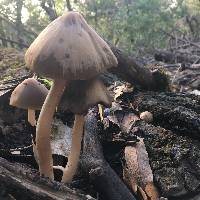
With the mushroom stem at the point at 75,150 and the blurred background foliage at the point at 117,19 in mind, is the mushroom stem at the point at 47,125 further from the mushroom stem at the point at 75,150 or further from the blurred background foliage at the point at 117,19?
the blurred background foliage at the point at 117,19

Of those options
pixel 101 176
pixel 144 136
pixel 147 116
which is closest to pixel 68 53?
pixel 101 176

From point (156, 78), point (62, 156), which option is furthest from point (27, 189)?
point (156, 78)

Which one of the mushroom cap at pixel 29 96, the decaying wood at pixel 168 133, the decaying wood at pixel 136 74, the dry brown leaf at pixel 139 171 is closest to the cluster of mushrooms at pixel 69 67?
the mushroom cap at pixel 29 96

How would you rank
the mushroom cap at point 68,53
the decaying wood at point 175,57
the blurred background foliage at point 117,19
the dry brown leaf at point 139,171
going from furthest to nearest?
the blurred background foliage at point 117,19 → the decaying wood at point 175,57 → the dry brown leaf at point 139,171 → the mushroom cap at point 68,53

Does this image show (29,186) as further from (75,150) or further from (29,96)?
(29,96)

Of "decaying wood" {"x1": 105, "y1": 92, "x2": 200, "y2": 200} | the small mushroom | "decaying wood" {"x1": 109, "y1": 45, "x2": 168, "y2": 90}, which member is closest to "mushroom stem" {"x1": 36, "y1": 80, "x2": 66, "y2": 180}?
"decaying wood" {"x1": 105, "y1": 92, "x2": 200, "y2": 200}

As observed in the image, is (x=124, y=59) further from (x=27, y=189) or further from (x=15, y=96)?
(x=27, y=189)

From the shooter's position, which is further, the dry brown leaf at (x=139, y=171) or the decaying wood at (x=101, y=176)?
the dry brown leaf at (x=139, y=171)
